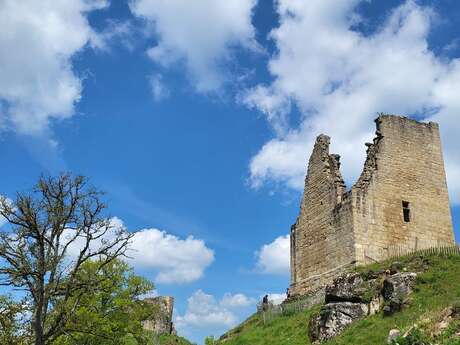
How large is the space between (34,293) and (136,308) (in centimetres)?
790

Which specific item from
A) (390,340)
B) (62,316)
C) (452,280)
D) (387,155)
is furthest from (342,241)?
(62,316)

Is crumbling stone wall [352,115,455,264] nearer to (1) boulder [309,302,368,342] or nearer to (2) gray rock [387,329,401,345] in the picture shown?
(1) boulder [309,302,368,342]

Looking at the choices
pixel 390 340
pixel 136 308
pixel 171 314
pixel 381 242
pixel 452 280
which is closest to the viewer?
pixel 390 340

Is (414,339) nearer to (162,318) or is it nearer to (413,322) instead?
(413,322)

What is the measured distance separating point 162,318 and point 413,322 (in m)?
27.1

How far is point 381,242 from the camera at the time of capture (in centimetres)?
3052

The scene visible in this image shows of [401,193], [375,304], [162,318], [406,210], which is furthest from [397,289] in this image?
[162,318]

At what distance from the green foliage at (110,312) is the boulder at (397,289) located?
10.3 metres

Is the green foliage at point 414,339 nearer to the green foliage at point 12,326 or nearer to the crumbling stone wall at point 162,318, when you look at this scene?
the green foliage at point 12,326

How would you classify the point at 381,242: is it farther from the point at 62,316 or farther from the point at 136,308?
the point at 62,316

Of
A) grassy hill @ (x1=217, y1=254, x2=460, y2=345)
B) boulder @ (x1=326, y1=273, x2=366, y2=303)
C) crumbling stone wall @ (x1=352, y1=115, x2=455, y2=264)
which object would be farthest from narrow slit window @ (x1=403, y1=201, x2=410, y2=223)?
boulder @ (x1=326, y1=273, x2=366, y2=303)

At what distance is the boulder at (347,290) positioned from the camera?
75.5 feet

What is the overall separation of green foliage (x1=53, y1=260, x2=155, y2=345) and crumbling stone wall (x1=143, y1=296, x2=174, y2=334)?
503 inches

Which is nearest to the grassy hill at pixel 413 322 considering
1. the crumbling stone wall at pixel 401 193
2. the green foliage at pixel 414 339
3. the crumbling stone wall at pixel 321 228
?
the green foliage at pixel 414 339
